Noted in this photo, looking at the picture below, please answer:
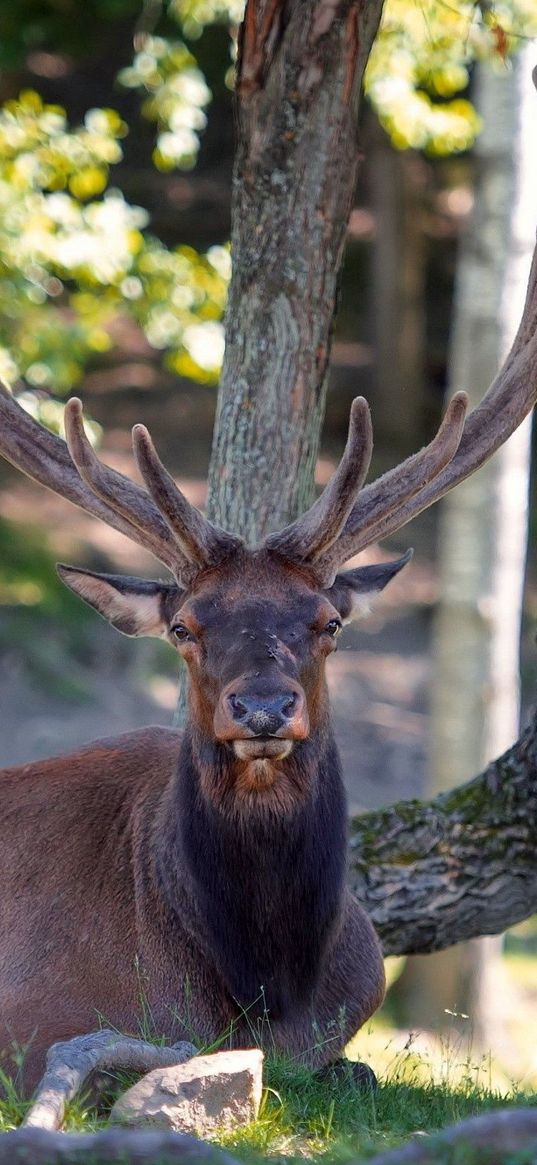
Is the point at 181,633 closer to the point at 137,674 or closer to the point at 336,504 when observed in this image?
the point at 336,504

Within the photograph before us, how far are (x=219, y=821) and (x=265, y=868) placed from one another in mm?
234

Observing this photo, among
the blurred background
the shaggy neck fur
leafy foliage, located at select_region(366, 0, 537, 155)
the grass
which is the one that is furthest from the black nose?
leafy foliage, located at select_region(366, 0, 537, 155)

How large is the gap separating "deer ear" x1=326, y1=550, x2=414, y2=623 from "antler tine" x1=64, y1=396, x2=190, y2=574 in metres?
0.65

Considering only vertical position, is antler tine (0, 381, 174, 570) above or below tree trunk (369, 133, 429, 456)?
below

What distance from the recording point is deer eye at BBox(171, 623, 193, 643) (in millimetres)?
5883

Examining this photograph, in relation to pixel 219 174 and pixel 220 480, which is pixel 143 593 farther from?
pixel 219 174

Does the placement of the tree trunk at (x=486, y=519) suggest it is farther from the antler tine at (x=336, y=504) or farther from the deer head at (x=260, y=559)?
the antler tine at (x=336, y=504)

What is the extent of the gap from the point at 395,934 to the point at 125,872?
154 centimetres

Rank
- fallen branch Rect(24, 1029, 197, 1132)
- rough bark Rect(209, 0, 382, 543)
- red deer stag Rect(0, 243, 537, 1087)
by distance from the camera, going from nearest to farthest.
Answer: fallen branch Rect(24, 1029, 197, 1132) < red deer stag Rect(0, 243, 537, 1087) < rough bark Rect(209, 0, 382, 543)

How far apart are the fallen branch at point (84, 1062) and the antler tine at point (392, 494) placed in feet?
6.09

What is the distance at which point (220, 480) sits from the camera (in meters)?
7.48

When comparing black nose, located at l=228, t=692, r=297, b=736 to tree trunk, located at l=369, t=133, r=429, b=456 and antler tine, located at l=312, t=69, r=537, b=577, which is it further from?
tree trunk, located at l=369, t=133, r=429, b=456

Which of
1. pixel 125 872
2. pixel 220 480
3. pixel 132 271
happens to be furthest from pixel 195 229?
pixel 125 872

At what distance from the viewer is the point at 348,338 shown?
23.3m
